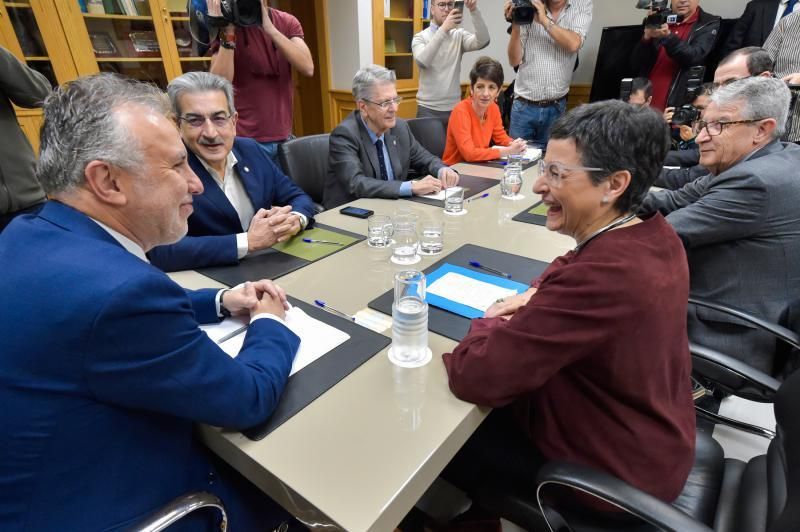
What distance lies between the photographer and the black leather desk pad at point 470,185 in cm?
200

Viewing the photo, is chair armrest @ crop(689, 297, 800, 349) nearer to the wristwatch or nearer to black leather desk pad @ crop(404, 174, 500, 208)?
black leather desk pad @ crop(404, 174, 500, 208)

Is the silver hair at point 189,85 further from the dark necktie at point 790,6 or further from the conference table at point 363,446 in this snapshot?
the dark necktie at point 790,6

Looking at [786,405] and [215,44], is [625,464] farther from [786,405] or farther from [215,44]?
[215,44]

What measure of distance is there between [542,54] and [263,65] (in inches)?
84.8

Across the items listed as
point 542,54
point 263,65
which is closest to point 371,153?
point 263,65

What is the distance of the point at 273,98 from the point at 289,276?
170 cm

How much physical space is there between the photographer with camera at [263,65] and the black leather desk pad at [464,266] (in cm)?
131

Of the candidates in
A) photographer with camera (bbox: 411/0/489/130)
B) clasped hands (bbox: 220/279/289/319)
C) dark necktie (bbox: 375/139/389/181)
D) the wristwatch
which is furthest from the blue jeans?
clasped hands (bbox: 220/279/289/319)

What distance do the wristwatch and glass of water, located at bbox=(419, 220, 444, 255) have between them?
1.46m

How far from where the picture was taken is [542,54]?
3424mm

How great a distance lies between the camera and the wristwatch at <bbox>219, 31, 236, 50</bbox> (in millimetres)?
2176

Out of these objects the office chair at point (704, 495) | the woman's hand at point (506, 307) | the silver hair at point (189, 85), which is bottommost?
the office chair at point (704, 495)

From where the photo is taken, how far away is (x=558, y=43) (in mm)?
3299

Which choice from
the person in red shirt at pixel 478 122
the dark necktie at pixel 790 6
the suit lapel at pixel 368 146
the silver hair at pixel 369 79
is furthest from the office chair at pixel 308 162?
the dark necktie at pixel 790 6
